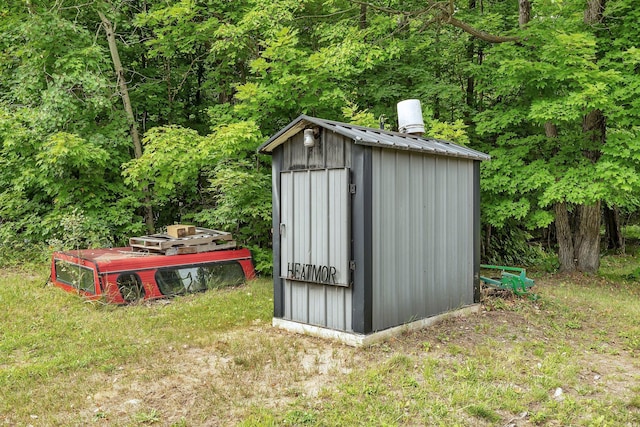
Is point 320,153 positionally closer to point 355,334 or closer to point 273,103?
point 355,334

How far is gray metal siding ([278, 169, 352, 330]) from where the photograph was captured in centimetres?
553

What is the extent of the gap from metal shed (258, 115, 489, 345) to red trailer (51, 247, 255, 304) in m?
2.38

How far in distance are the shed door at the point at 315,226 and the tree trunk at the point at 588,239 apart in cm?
778

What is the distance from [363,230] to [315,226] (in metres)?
0.73

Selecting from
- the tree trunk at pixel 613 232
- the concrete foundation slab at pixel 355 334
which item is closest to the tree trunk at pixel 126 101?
the concrete foundation slab at pixel 355 334

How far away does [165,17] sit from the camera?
11.1 m

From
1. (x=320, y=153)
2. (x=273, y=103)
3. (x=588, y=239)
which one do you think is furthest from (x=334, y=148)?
(x=588, y=239)

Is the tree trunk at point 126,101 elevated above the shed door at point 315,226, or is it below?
above

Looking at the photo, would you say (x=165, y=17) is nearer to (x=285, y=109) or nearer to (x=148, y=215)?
(x=285, y=109)

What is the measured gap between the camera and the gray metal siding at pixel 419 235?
555 cm

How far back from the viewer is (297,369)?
473 cm

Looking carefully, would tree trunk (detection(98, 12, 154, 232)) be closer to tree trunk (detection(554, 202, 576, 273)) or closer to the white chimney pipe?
the white chimney pipe

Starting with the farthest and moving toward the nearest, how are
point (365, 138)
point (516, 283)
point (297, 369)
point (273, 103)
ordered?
point (273, 103), point (516, 283), point (365, 138), point (297, 369)

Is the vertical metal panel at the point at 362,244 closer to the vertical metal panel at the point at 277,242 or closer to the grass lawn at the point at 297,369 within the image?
the grass lawn at the point at 297,369
